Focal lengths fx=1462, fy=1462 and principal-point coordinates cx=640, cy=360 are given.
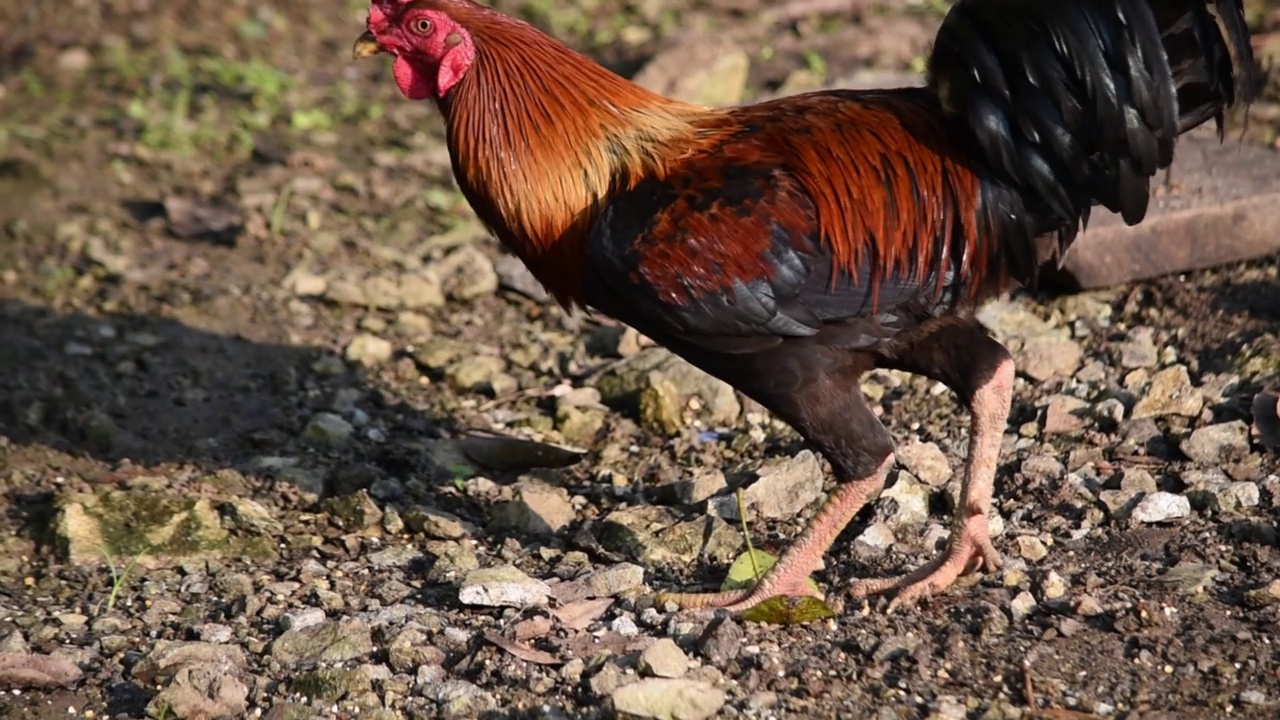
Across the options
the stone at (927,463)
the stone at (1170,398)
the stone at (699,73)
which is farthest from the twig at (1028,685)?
the stone at (699,73)

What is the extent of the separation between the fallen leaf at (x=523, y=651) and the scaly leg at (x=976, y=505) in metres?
1.06

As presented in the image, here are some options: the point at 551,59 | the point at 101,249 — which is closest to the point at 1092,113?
the point at 551,59

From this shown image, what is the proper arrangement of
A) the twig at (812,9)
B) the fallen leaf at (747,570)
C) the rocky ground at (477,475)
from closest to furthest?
1. the rocky ground at (477,475)
2. the fallen leaf at (747,570)
3. the twig at (812,9)

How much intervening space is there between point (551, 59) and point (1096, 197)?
1904 millimetres

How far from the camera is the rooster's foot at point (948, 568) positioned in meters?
4.73

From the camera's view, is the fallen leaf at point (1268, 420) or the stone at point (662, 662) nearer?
the stone at point (662, 662)

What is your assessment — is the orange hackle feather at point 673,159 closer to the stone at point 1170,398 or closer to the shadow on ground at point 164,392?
the stone at point 1170,398

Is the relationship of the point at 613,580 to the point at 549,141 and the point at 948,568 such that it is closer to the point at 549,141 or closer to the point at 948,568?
the point at 948,568

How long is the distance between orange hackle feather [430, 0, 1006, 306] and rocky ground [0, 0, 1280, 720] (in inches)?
39.9

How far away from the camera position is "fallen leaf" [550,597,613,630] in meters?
4.60

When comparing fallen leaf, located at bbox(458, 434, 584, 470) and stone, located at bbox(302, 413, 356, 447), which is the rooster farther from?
stone, located at bbox(302, 413, 356, 447)

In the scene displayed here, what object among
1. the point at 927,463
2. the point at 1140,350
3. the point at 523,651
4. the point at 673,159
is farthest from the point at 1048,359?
the point at 523,651

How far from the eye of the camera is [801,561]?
480cm

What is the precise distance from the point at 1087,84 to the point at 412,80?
7.59ft
